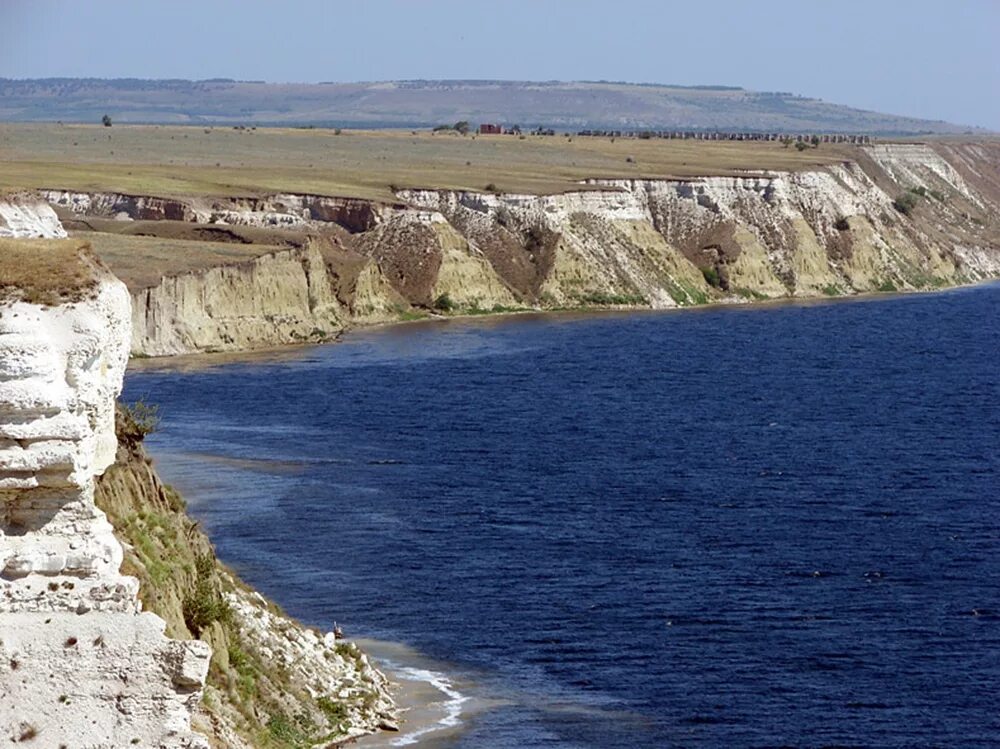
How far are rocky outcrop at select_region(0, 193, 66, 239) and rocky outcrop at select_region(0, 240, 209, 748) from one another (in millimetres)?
2049

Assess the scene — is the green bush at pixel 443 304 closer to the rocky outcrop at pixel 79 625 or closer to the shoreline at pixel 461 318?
the shoreline at pixel 461 318

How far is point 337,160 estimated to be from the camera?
14438 cm

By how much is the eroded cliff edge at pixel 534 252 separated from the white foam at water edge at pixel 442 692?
47.9 metres

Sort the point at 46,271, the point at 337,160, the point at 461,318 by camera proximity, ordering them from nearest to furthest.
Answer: the point at 46,271 < the point at 461,318 < the point at 337,160

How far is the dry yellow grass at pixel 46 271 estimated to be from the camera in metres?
17.5

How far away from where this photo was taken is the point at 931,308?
401 ft

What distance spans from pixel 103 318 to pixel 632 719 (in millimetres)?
16514

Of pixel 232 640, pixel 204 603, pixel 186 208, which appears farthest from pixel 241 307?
pixel 204 603

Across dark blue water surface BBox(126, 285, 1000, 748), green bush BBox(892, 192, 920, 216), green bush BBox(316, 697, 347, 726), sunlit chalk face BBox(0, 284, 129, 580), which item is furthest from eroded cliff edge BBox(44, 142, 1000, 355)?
sunlit chalk face BBox(0, 284, 129, 580)

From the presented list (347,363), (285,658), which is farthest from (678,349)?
(285,658)

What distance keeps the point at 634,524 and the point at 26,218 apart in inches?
1193

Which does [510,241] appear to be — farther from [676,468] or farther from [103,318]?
[103,318]

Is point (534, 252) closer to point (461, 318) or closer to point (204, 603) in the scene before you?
point (461, 318)

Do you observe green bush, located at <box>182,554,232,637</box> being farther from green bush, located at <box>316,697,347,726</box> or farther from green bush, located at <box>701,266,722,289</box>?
green bush, located at <box>701,266,722,289</box>
